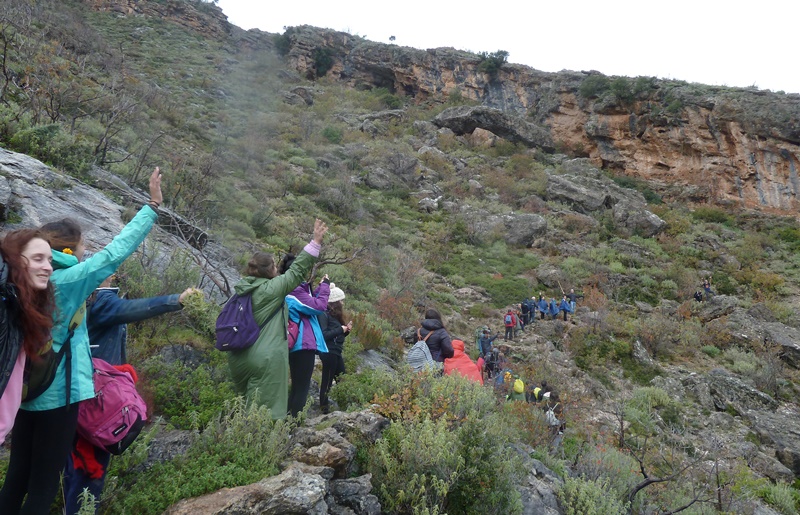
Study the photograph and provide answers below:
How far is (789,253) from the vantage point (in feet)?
62.7

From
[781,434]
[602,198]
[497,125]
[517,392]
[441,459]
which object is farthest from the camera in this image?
[497,125]

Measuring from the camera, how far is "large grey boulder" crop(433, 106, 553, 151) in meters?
29.1

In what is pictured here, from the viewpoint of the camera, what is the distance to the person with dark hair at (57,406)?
1.77m

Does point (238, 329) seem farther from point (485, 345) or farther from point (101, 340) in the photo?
point (485, 345)

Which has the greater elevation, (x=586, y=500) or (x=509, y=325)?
(x=586, y=500)

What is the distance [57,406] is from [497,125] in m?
30.2

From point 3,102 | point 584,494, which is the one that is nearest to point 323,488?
point 584,494

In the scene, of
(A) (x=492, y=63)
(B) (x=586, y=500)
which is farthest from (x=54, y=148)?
(A) (x=492, y=63)

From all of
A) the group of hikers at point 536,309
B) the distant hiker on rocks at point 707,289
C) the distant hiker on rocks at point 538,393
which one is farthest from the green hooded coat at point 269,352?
the distant hiker on rocks at point 707,289

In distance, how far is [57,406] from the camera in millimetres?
1773

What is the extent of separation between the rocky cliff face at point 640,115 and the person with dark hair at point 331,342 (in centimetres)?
2680

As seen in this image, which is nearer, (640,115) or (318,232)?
(318,232)

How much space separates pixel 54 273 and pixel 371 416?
2.15 meters

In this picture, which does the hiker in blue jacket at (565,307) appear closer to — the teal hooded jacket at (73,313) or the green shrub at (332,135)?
the teal hooded jacket at (73,313)
